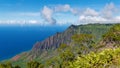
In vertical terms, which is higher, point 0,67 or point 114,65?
point 114,65

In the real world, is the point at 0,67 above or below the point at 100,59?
below

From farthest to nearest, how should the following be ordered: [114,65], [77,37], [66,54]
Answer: [77,37]
[66,54]
[114,65]

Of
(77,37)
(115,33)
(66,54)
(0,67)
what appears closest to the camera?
(0,67)

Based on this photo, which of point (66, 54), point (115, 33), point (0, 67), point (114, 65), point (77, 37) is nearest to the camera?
point (114, 65)

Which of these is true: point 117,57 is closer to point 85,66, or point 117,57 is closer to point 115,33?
point 85,66

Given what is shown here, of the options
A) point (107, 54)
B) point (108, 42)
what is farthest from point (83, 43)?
point (107, 54)

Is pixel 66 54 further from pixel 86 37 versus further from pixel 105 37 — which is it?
pixel 105 37

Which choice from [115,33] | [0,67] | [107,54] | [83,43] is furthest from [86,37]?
[107,54]

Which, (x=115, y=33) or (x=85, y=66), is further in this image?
(x=115, y=33)

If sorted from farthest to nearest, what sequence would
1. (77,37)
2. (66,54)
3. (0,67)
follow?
(77,37) → (66,54) → (0,67)
